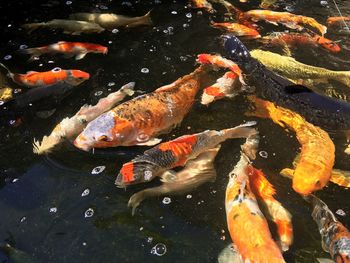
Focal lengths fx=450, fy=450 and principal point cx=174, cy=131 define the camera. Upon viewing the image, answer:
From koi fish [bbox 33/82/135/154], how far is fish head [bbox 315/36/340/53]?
3.05 m

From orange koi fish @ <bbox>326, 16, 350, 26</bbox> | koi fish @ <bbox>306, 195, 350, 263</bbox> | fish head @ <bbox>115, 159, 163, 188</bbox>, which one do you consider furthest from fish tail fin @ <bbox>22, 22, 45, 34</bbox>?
koi fish @ <bbox>306, 195, 350, 263</bbox>

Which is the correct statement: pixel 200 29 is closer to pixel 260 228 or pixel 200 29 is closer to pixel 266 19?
pixel 266 19

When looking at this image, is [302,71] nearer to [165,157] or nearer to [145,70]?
[145,70]

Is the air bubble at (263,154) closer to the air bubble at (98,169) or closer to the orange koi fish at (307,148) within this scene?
the orange koi fish at (307,148)

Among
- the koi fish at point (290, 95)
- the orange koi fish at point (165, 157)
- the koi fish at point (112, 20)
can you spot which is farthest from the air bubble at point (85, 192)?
the koi fish at point (112, 20)

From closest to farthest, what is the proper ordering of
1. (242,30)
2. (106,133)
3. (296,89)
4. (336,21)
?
(106,133) < (296,89) < (242,30) < (336,21)

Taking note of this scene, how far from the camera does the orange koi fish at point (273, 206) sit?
3678mm

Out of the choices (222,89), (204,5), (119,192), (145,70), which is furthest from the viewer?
(204,5)

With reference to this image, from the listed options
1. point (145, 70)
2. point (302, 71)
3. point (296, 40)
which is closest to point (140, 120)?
point (145, 70)

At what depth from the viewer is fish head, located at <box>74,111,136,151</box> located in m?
4.29

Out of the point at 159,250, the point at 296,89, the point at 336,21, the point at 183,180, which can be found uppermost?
the point at 296,89

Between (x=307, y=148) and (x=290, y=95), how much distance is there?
80 centimetres

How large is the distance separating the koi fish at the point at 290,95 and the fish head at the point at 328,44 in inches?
57.6

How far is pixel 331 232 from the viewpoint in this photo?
3.62 m
